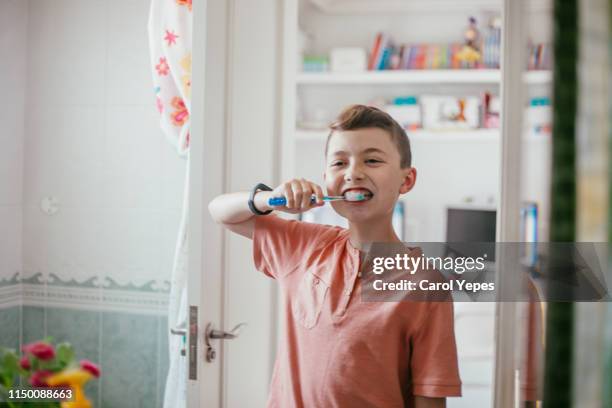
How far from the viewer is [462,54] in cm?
280

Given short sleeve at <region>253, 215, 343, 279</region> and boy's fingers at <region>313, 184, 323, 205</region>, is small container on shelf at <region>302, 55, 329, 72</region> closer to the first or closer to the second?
short sleeve at <region>253, 215, 343, 279</region>

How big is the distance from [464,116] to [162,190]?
63.7 inches

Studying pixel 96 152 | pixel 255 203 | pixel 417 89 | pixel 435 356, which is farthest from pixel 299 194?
pixel 417 89

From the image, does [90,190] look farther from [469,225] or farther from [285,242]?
[469,225]

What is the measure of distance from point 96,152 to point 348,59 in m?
1.46

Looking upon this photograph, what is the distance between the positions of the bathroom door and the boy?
0.16m

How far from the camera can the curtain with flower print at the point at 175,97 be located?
149 centimetres

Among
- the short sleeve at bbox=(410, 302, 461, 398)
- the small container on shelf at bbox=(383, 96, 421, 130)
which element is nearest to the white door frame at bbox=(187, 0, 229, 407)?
the short sleeve at bbox=(410, 302, 461, 398)

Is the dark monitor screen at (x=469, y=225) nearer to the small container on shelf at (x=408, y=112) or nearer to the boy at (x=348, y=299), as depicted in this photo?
the small container on shelf at (x=408, y=112)

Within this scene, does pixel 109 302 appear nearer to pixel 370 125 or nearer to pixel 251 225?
pixel 251 225

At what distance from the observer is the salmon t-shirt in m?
1.01

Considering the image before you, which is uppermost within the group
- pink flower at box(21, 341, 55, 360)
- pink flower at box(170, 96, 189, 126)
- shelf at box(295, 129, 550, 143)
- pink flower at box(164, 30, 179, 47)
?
pink flower at box(164, 30, 179, 47)

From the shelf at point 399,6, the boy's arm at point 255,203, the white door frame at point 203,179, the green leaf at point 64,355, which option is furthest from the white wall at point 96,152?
the shelf at point 399,6

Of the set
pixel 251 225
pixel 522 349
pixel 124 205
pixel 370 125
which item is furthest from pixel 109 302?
pixel 522 349
